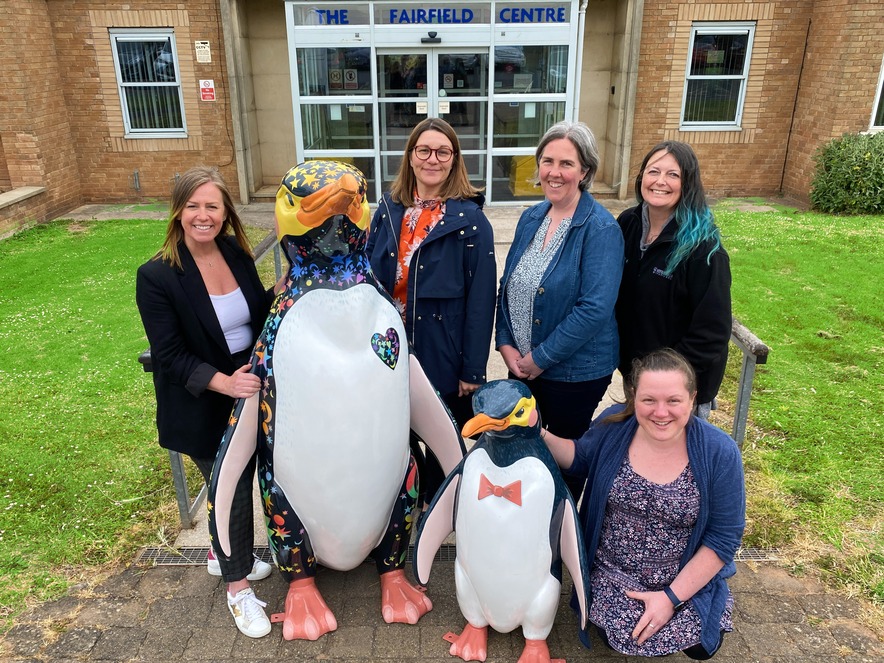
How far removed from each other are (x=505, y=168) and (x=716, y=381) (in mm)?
7645

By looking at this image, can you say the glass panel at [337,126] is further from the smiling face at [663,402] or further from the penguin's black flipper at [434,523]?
the smiling face at [663,402]

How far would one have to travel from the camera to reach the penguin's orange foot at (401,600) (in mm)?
2668

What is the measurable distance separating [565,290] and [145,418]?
3.05m

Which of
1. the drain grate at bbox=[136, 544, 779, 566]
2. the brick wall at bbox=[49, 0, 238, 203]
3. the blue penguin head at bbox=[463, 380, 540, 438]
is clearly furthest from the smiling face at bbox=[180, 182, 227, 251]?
the brick wall at bbox=[49, 0, 238, 203]

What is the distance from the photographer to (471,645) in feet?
8.20

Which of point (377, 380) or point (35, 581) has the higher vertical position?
point (377, 380)

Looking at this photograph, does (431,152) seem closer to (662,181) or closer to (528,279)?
(528,279)

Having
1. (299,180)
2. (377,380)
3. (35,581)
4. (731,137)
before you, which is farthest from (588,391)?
(731,137)

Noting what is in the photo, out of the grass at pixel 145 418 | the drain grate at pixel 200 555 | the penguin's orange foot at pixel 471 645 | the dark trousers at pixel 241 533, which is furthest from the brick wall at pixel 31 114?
the penguin's orange foot at pixel 471 645

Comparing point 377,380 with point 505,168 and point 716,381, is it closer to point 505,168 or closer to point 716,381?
point 716,381

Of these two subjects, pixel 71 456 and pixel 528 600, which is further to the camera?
pixel 71 456

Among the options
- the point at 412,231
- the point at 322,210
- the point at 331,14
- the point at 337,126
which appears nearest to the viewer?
the point at 322,210

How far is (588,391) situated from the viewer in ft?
9.20

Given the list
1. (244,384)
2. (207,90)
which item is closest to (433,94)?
(207,90)
